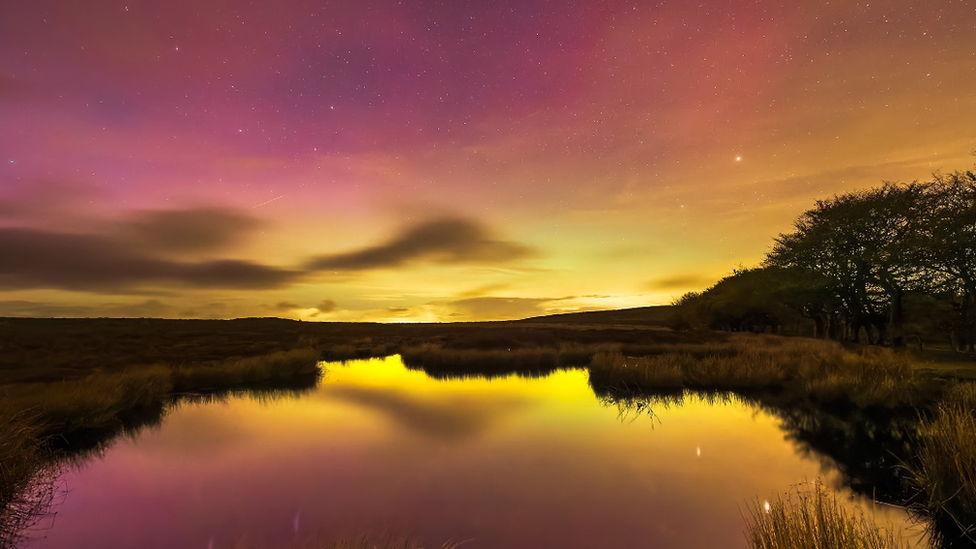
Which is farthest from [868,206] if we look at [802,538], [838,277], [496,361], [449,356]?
[802,538]

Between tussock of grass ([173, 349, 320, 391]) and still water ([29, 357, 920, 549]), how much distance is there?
225 inches

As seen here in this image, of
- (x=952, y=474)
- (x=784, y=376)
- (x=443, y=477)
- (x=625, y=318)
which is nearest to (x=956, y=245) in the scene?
(x=784, y=376)

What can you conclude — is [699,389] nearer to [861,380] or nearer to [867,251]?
[861,380]

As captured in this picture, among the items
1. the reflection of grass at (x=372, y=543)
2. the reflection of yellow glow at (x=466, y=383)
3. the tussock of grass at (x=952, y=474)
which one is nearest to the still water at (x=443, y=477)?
the reflection of grass at (x=372, y=543)

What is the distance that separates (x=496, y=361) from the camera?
3256cm

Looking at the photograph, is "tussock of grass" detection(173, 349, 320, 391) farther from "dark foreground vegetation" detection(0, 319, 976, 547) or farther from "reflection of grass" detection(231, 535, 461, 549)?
"reflection of grass" detection(231, 535, 461, 549)

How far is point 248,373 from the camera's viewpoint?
25.9 m

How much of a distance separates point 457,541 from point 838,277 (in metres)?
43.4

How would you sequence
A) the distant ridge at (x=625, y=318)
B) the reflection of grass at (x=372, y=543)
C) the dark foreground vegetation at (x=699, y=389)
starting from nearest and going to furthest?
the reflection of grass at (x=372, y=543)
the dark foreground vegetation at (x=699, y=389)
the distant ridge at (x=625, y=318)

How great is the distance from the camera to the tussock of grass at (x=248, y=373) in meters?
24.0

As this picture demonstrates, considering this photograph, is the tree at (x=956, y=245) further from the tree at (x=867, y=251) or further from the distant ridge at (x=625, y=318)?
the distant ridge at (x=625, y=318)

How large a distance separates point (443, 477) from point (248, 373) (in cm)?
1935

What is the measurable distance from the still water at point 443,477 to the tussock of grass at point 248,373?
225 inches

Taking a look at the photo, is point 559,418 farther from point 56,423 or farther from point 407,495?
point 56,423
